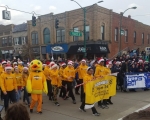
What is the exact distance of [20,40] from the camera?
122 feet

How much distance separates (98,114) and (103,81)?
1.27 metres

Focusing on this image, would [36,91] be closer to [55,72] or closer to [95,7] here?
[55,72]

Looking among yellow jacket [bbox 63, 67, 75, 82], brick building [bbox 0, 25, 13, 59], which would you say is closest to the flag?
yellow jacket [bbox 63, 67, 75, 82]

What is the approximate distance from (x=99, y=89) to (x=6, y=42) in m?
39.7

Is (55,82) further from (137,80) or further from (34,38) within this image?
(34,38)

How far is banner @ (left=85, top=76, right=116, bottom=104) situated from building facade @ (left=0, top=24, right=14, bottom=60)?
3596cm

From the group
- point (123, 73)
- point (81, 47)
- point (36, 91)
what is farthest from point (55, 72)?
point (81, 47)

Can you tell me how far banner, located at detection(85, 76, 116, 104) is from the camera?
618cm

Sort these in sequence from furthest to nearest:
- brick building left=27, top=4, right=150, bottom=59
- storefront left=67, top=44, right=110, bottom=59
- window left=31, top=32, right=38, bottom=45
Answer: window left=31, top=32, right=38, bottom=45, brick building left=27, top=4, right=150, bottom=59, storefront left=67, top=44, right=110, bottom=59

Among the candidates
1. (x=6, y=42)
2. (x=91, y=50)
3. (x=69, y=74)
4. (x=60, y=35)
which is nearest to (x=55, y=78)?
(x=69, y=74)

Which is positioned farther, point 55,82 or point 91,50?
point 91,50

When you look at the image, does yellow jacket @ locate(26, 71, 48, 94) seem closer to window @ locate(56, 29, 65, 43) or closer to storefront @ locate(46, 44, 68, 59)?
storefront @ locate(46, 44, 68, 59)

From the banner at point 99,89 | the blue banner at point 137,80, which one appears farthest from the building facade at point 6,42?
the banner at point 99,89

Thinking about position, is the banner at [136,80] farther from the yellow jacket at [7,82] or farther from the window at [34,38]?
the window at [34,38]
